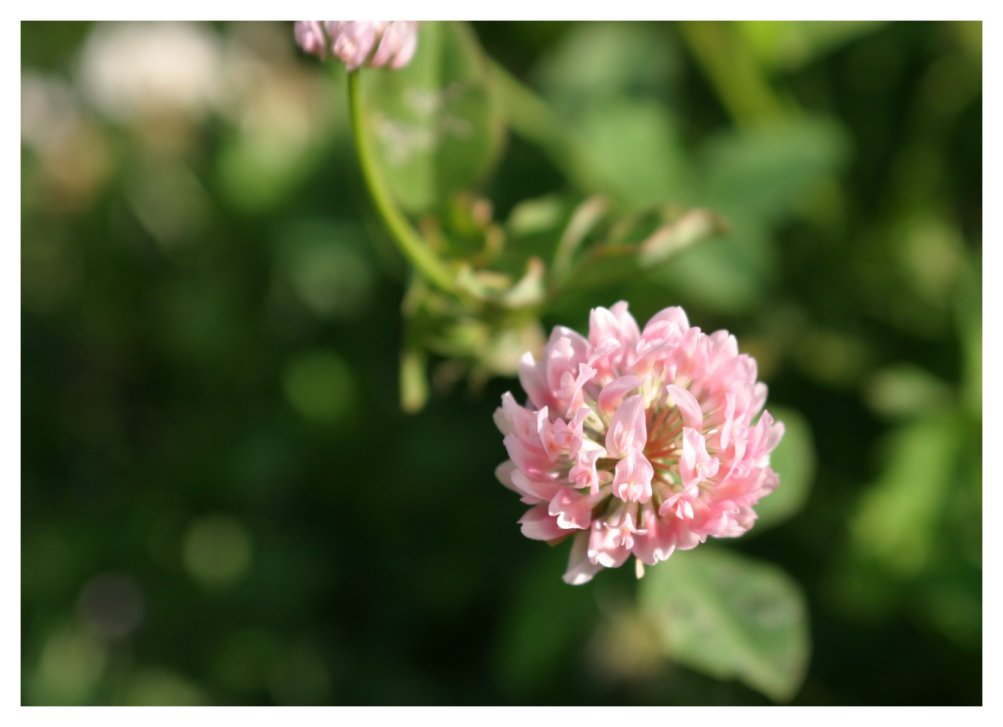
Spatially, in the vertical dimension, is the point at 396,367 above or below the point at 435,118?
below

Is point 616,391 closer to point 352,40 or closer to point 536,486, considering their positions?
point 536,486

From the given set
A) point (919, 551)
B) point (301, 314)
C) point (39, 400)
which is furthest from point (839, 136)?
point (39, 400)

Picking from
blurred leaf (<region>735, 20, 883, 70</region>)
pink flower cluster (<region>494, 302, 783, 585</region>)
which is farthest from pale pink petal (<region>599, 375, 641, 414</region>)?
blurred leaf (<region>735, 20, 883, 70</region>)

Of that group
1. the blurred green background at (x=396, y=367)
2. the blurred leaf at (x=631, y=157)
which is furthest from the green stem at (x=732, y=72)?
the blurred leaf at (x=631, y=157)

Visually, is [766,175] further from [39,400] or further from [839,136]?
[39,400]

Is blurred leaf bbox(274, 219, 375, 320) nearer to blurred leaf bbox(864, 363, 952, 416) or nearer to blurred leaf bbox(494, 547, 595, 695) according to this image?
blurred leaf bbox(494, 547, 595, 695)

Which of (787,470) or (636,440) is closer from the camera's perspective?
(636,440)

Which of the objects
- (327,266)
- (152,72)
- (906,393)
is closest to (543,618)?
(906,393)
